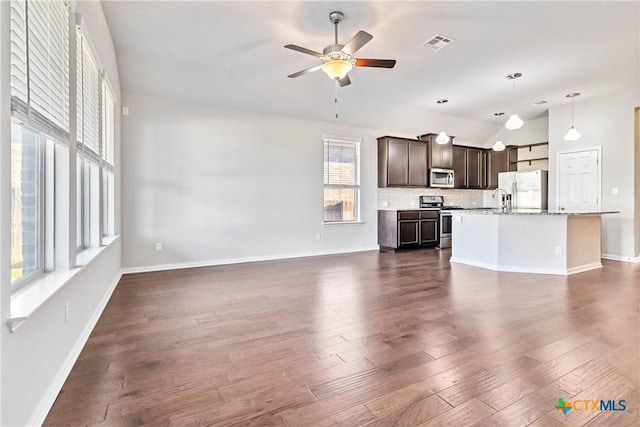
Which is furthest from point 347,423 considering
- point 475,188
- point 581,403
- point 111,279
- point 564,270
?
point 475,188

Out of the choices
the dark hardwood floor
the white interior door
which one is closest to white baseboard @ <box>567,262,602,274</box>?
the dark hardwood floor

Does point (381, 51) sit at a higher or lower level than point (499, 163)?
higher

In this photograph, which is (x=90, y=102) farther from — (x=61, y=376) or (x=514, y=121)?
(x=514, y=121)

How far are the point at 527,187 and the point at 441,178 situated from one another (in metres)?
1.94

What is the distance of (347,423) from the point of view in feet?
5.09

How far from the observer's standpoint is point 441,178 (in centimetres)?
772

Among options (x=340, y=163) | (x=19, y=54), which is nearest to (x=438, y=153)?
(x=340, y=163)

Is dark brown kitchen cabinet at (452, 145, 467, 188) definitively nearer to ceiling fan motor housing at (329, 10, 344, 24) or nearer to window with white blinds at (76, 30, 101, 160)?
ceiling fan motor housing at (329, 10, 344, 24)

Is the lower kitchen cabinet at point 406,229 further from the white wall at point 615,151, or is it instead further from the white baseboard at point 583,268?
the white wall at point 615,151

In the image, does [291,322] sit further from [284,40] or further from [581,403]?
[284,40]

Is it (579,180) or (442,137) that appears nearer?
(442,137)

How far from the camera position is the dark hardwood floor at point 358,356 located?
1.64 meters

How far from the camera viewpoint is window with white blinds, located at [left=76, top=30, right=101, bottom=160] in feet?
8.25

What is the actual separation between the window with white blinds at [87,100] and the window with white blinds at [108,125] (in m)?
0.35
